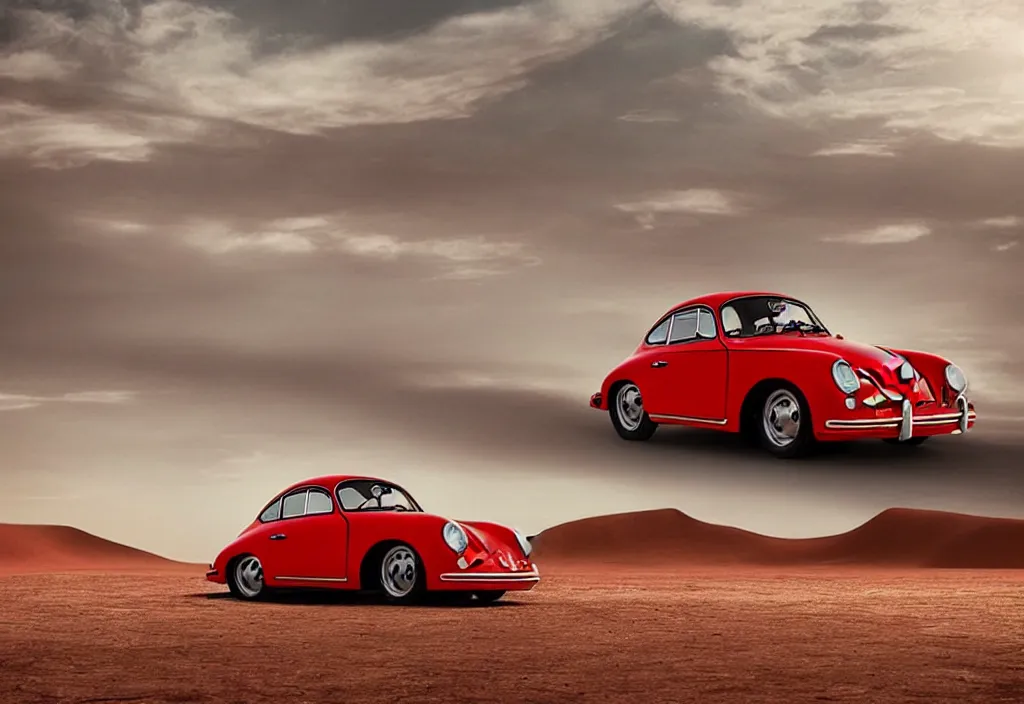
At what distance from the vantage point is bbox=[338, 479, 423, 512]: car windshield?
2397cm

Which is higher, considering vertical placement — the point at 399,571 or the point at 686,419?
the point at 686,419

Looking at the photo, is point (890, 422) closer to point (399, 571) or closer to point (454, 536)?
point (454, 536)

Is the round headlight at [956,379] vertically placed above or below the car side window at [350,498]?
below

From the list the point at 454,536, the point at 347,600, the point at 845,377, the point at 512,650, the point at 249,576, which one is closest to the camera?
the point at 845,377

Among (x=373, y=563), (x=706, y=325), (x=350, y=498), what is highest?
(x=350, y=498)

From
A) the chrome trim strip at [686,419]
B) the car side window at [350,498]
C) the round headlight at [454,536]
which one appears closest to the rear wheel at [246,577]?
the car side window at [350,498]

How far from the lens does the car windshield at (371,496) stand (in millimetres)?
23969

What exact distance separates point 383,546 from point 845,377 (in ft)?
63.8

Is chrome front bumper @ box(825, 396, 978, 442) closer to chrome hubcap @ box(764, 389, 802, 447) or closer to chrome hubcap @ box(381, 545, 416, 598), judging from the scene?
chrome hubcap @ box(764, 389, 802, 447)

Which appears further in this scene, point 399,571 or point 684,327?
point 399,571

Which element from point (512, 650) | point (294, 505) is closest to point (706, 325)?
point (512, 650)

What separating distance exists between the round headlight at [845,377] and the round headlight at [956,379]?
0.56 metres

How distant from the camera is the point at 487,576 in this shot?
2392 centimetres

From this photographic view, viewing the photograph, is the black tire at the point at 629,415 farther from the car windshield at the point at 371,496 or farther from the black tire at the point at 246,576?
the black tire at the point at 246,576
